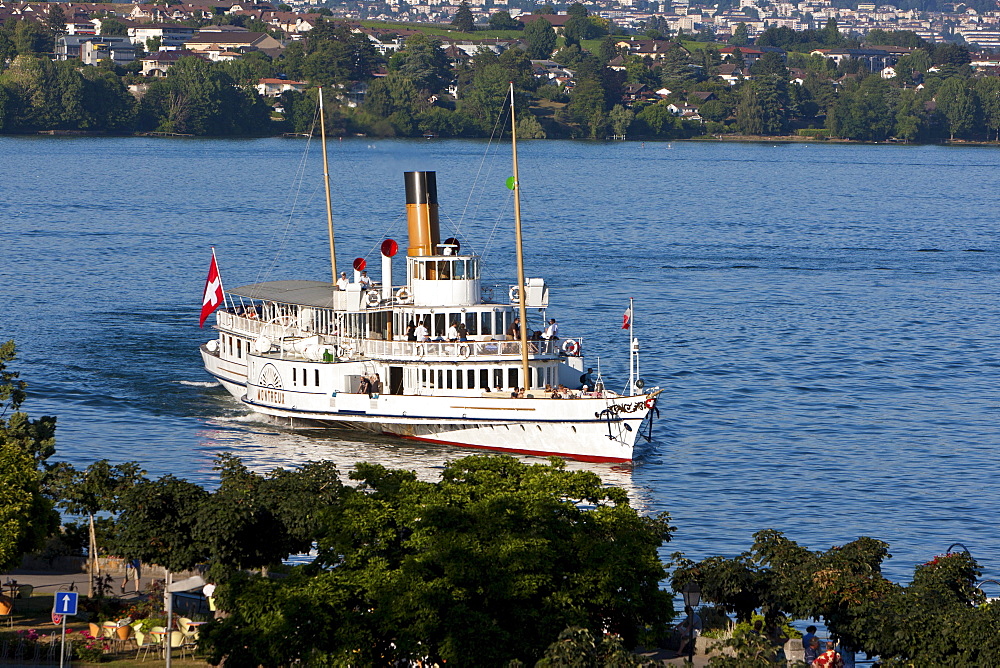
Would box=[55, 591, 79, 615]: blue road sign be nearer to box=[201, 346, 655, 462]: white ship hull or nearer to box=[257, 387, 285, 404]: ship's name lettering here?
box=[201, 346, 655, 462]: white ship hull

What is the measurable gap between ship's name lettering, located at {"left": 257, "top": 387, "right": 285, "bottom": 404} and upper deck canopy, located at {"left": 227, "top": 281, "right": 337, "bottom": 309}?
4.06 metres

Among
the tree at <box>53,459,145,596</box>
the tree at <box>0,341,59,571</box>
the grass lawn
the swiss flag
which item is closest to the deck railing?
the swiss flag

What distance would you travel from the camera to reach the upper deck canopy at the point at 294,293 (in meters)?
67.6

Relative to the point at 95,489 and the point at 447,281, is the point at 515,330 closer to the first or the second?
the point at 447,281

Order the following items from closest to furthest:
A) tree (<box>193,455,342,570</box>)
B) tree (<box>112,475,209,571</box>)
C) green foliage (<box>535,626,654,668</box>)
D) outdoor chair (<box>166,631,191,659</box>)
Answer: green foliage (<box>535,626,654,668</box>) → outdoor chair (<box>166,631,191,659</box>) → tree (<box>193,455,342,570</box>) → tree (<box>112,475,209,571</box>)

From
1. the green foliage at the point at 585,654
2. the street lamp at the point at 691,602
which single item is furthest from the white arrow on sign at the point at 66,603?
the street lamp at the point at 691,602

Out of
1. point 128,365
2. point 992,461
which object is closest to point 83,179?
point 128,365

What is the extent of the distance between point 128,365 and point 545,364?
24.7m

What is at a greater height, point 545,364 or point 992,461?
point 545,364

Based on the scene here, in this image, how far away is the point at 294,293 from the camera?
70.3m

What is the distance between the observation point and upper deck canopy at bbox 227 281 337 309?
222 feet

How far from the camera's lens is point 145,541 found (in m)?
37.6

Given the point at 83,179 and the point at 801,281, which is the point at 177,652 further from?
the point at 83,179

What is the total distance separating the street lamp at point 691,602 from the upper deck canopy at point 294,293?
29464 millimetres
